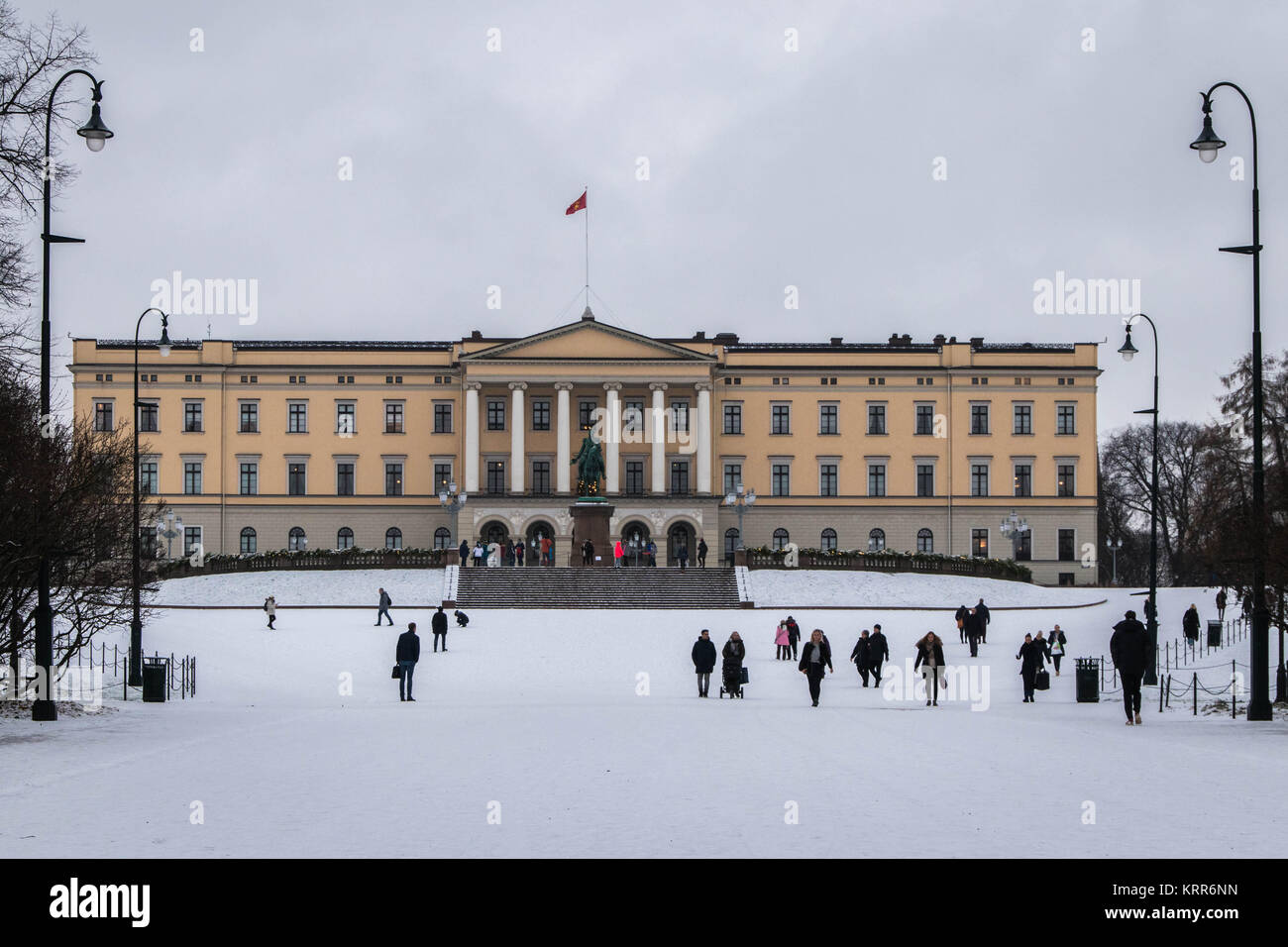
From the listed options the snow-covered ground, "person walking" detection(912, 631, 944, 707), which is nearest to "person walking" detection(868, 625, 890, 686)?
the snow-covered ground

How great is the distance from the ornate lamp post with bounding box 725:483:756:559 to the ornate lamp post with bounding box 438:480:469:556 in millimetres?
12851

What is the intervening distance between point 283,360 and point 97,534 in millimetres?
57936

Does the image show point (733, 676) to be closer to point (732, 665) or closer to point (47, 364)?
point (732, 665)

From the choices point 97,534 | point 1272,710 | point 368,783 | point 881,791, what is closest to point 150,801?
point 368,783

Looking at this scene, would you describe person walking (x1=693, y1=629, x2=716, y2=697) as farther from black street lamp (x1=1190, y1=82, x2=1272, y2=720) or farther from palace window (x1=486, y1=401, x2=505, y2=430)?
palace window (x1=486, y1=401, x2=505, y2=430)

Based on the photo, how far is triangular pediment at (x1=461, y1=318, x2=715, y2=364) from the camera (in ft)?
244

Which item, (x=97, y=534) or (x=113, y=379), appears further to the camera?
(x=113, y=379)

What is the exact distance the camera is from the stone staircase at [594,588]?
55.3m

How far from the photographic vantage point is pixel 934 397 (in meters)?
77.6

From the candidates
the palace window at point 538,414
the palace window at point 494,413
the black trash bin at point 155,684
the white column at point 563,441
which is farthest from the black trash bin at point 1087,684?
the palace window at point 494,413

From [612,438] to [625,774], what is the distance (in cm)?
6103

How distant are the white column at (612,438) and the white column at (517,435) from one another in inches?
166

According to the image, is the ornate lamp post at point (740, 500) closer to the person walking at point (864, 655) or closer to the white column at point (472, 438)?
the white column at point (472, 438)
